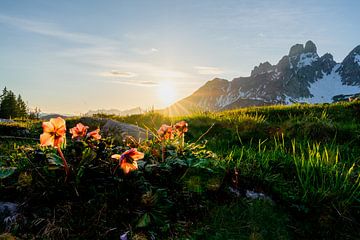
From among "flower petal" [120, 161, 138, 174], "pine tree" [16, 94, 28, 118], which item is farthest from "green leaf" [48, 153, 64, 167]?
"pine tree" [16, 94, 28, 118]

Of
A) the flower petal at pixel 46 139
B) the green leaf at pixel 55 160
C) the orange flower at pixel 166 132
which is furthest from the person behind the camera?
the orange flower at pixel 166 132

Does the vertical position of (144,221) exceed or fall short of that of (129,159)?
it falls short

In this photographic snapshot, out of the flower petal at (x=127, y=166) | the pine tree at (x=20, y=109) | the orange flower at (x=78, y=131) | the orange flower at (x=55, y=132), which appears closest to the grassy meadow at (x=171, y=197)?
the orange flower at (x=78, y=131)

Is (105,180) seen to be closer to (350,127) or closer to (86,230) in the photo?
(86,230)

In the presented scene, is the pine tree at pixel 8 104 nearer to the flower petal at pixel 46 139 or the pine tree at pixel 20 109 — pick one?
the pine tree at pixel 20 109

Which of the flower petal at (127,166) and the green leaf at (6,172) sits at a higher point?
the flower petal at (127,166)

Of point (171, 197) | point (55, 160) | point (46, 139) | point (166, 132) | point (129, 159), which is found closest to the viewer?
point (46, 139)

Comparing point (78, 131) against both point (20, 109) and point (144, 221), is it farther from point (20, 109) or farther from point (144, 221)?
point (20, 109)

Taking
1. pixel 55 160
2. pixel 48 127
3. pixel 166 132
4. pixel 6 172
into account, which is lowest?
pixel 6 172

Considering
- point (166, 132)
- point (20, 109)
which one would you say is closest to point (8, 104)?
point (20, 109)

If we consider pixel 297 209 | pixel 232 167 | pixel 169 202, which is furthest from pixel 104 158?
pixel 297 209

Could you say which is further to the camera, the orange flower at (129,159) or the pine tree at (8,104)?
the pine tree at (8,104)

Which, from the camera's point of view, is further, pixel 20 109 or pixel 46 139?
pixel 20 109

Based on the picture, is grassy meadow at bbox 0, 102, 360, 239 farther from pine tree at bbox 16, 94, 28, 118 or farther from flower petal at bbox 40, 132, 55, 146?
pine tree at bbox 16, 94, 28, 118
